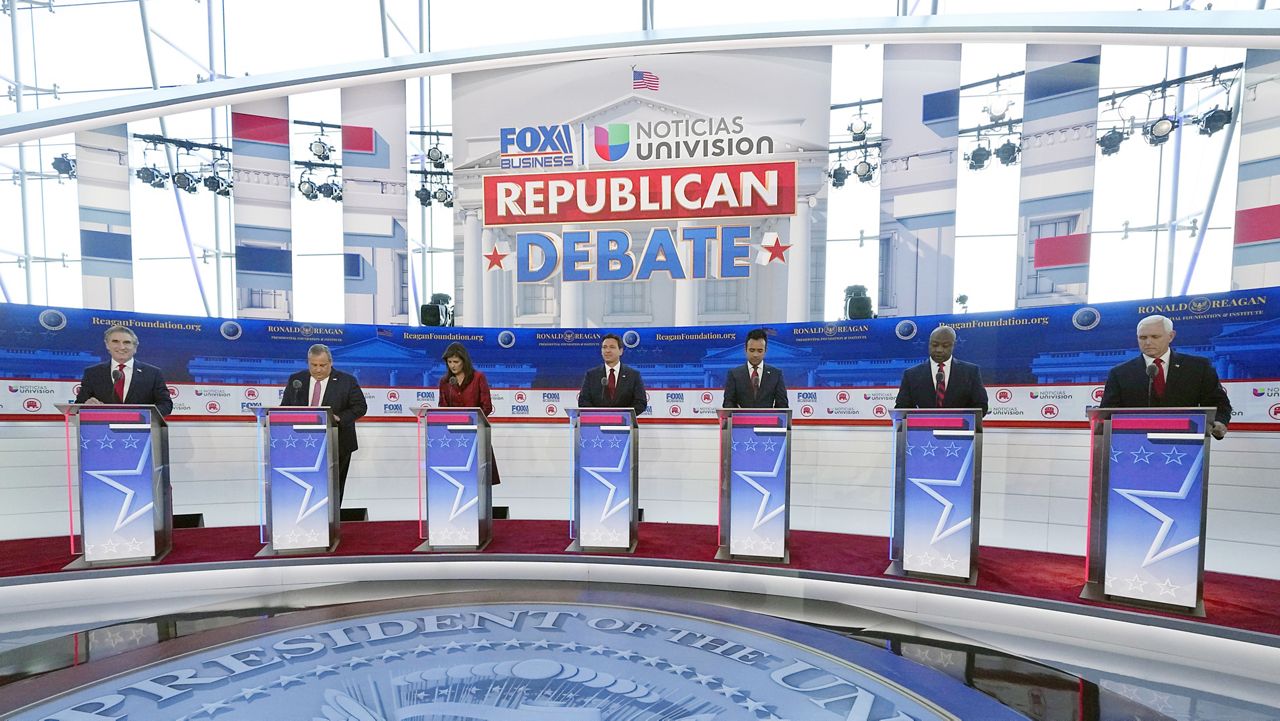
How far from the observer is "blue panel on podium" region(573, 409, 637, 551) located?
10.1 ft

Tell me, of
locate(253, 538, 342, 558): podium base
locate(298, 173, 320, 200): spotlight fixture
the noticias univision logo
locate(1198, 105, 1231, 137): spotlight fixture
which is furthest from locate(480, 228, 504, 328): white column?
locate(1198, 105, 1231, 137): spotlight fixture

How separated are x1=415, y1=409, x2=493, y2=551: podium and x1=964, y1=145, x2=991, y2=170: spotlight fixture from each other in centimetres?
648

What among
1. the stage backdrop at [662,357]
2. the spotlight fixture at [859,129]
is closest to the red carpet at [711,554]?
the stage backdrop at [662,357]

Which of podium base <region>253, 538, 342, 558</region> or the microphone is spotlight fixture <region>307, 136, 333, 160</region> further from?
the microphone

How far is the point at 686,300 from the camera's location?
605cm

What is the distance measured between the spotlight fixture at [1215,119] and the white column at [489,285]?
295 inches

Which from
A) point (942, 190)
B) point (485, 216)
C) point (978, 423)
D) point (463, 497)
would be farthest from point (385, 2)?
point (978, 423)

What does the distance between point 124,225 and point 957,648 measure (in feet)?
28.7

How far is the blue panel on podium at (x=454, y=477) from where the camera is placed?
3051 mm

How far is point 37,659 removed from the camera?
205 cm

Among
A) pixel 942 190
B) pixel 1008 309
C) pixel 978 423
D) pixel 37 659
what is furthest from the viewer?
pixel 942 190

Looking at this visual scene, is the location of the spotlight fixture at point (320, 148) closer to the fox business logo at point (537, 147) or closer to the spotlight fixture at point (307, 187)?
the spotlight fixture at point (307, 187)

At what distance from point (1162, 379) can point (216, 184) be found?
10653mm

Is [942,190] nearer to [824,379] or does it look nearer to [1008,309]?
[1008,309]
